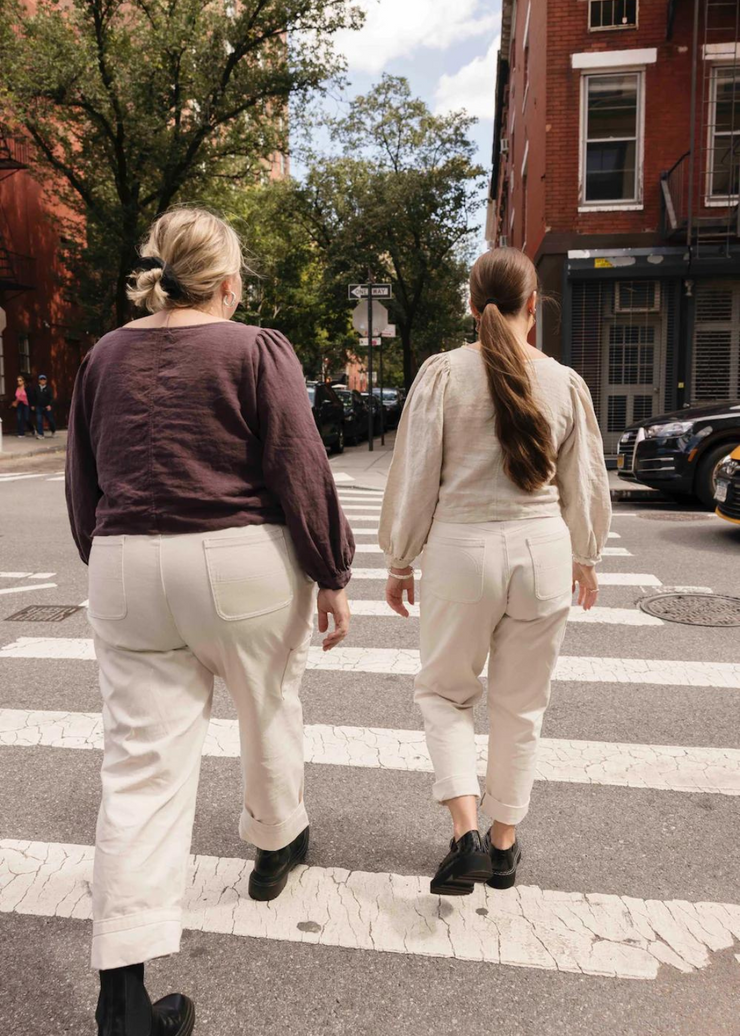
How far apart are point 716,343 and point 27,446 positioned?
16407mm

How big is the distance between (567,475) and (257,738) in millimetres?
1232

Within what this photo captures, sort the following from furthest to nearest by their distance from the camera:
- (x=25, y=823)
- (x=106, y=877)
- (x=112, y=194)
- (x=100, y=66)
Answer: (x=112, y=194) → (x=100, y=66) → (x=25, y=823) → (x=106, y=877)

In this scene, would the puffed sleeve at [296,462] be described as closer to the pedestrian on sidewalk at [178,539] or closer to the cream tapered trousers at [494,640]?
the pedestrian on sidewalk at [178,539]

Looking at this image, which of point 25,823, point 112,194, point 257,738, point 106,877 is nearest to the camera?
point 106,877

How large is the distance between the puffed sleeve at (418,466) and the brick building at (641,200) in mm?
15331

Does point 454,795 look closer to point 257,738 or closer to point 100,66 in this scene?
point 257,738

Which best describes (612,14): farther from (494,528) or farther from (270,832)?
(270,832)

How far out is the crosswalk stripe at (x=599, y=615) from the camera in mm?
6262

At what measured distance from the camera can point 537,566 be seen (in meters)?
2.68

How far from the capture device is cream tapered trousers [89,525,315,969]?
7.07ft

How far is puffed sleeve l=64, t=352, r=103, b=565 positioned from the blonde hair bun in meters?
0.28

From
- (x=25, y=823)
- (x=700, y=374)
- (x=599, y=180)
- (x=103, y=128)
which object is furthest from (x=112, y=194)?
(x=25, y=823)

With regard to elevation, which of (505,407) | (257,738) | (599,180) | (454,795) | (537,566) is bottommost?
(454,795)

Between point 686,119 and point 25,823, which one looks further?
point 686,119
